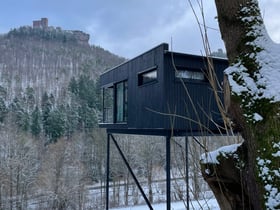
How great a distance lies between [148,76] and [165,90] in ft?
3.93

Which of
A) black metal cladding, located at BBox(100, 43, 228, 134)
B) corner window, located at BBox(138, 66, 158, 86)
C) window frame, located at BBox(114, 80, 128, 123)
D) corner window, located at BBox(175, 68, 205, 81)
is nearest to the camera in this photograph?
black metal cladding, located at BBox(100, 43, 228, 134)

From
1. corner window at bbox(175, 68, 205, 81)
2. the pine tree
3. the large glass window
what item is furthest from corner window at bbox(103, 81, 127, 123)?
the pine tree

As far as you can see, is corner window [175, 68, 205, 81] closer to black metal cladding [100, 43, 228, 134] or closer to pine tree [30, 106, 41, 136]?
black metal cladding [100, 43, 228, 134]

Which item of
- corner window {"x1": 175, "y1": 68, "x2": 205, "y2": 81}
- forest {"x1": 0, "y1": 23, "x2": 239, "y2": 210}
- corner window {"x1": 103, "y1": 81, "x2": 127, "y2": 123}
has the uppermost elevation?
corner window {"x1": 175, "y1": 68, "x2": 205, "y2": 81}

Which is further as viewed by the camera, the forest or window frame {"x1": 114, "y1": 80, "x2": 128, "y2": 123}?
the forest

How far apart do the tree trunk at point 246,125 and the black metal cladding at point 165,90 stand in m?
4.69

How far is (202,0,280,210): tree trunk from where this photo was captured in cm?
101

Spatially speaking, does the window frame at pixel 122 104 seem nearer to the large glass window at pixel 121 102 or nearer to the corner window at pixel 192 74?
the large glass window at pixel 121 102

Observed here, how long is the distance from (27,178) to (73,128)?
8671mm

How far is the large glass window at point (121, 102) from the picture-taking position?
30.5 ft

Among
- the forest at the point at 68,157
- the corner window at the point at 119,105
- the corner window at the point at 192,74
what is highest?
the corner window at the point at 192,74

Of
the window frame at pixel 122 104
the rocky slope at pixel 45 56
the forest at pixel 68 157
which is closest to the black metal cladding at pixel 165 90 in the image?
the window frame at pixel 122 104

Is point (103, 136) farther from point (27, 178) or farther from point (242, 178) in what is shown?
point (242, 178)

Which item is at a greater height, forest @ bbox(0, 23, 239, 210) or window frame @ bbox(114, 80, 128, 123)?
window frame @ bbox(114, 80, 128, 123)
